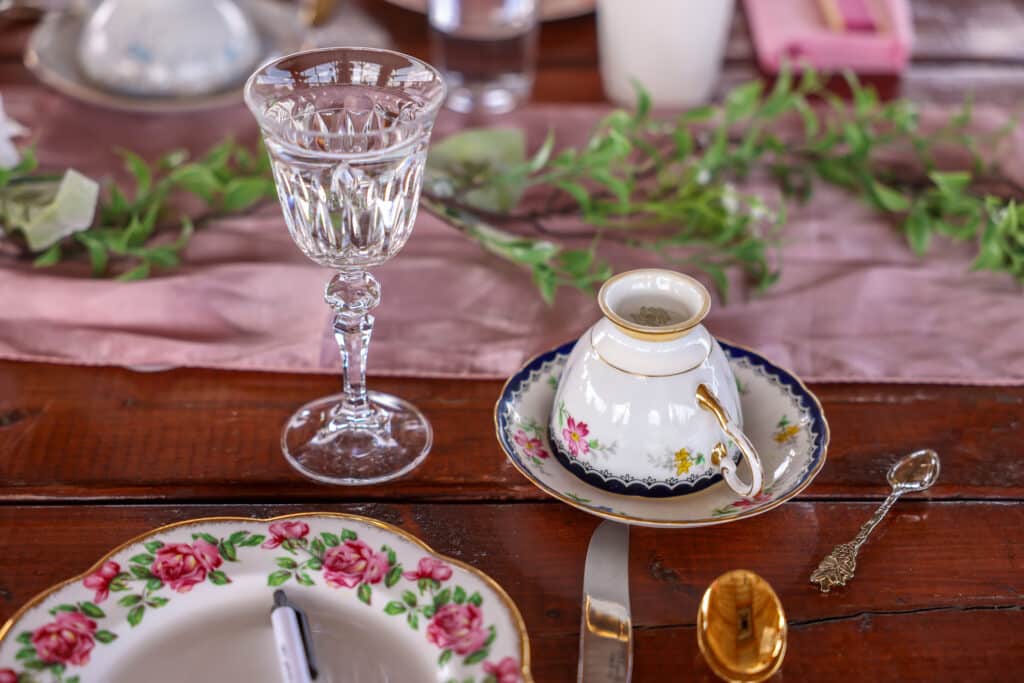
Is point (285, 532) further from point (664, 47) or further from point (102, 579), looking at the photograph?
point (664, 47)

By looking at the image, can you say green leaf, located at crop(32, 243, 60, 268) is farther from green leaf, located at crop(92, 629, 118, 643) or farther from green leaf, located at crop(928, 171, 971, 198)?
green leaf, located at crop(928, 171, 971, 198)

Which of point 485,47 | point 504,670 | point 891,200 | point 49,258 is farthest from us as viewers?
point 485,47

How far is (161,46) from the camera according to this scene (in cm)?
100

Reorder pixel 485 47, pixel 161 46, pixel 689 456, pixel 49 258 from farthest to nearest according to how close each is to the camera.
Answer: pixel 485 47
pixel 161 46
pixel 49 258
pixel 689 456

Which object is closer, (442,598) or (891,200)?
(442,598)

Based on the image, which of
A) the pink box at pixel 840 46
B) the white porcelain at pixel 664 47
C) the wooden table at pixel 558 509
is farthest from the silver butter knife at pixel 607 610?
the pink box at pixel 840 46

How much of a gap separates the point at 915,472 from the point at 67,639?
46 cm

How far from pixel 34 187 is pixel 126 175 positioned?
124 mm

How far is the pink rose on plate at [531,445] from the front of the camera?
60cm

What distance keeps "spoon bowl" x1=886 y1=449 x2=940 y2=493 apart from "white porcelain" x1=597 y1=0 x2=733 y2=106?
19.9 inches

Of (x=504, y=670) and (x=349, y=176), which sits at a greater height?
(x=349, y=176)

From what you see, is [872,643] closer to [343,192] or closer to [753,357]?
[753,357]

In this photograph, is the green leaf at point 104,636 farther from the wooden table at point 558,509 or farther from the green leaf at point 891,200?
the green leaf at point 891,200

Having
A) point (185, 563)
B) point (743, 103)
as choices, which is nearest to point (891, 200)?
point (743, 103)
